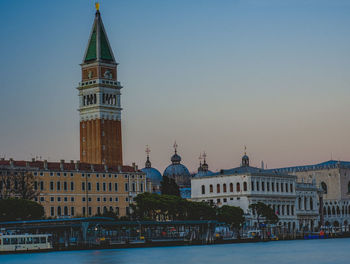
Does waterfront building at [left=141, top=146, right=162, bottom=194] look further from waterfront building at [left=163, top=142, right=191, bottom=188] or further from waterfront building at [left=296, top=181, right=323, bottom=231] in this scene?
waterfront building at [left=296, top=181, right=323, bottom=231]

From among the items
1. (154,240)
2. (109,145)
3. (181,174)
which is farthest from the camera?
(181,174)

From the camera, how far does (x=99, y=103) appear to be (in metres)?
119

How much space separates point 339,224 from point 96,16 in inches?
1984

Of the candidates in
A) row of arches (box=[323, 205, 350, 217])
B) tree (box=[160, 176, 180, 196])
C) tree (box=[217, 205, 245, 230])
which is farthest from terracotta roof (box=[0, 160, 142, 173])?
row of arches (box=[323, 205, 350, 217])

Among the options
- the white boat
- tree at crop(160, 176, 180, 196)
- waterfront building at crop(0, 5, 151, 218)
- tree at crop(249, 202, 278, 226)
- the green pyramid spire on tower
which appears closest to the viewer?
the white boat

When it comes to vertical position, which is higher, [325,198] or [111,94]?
[111,94]

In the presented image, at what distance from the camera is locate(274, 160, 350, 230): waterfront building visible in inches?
5108

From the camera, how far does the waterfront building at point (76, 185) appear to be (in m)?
93.9

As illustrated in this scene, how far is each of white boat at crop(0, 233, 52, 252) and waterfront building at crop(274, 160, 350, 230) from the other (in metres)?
63.1

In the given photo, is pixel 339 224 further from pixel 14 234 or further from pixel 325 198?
pixel 14 234

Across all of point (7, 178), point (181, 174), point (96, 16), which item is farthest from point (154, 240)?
point (181, 174)

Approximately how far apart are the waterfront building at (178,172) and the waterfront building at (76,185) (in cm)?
3323

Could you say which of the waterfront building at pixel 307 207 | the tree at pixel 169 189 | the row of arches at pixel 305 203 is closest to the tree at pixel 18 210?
the tree at pixel 169 189

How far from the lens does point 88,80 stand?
121750 millimetres
